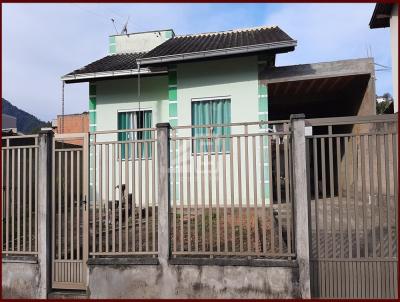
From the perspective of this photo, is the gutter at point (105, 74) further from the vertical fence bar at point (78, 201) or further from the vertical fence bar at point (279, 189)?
the vertical fence bar at point (279, 189)

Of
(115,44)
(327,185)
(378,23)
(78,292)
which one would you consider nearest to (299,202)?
(327,185)

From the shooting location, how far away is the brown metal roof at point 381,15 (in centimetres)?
810

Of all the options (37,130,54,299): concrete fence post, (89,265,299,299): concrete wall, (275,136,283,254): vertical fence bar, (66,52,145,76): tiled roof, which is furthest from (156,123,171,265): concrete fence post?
(66,52,145,76): tiled roof

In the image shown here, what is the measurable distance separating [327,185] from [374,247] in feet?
2.92

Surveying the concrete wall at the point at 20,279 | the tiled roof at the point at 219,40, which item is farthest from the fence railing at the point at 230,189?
the tiled roof at the point at 219,40

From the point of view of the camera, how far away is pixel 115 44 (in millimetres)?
12211

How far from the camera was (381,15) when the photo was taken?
8.46 meters

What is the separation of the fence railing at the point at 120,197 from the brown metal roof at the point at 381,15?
21.3ft

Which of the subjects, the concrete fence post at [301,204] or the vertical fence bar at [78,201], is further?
the vertical fence bar at [78,201]

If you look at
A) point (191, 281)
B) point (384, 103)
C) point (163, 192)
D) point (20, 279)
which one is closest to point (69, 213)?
point (20, 279)

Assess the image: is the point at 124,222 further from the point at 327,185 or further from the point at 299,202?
the point at 327,185

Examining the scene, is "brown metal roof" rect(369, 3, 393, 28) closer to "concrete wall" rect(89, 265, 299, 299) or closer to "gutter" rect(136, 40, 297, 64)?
"gutter" rect(136, 40, 297, 64)

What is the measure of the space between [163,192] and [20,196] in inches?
87.0

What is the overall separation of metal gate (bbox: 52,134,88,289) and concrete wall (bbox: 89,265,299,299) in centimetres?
36
